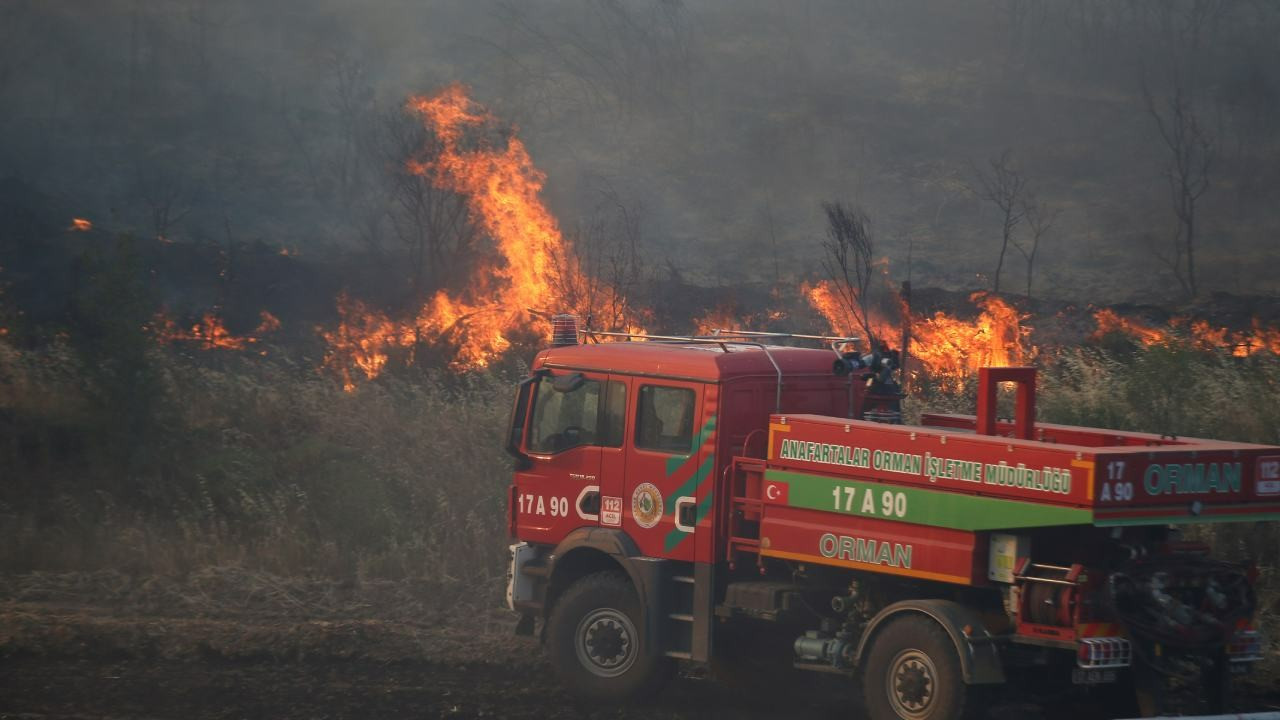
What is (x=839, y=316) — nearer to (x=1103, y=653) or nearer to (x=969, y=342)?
(x=969, y=342)

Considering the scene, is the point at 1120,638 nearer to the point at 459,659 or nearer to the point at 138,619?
the point at 459,659

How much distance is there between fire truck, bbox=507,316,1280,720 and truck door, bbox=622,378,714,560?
0.02 metres

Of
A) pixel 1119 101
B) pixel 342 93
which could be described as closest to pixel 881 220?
pixel 1119 101

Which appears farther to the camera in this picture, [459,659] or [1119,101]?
[1119,101]

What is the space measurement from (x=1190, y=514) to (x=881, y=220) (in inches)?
1603

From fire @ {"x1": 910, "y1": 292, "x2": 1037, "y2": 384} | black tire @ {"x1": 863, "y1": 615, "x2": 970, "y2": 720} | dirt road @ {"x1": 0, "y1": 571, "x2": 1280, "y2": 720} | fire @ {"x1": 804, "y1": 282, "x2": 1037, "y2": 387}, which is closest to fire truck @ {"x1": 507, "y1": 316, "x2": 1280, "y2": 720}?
black tire @ {"x1": 863, "y1": 615, "x2": 970, "y2": 720}

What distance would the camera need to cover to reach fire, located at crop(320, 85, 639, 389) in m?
25.3

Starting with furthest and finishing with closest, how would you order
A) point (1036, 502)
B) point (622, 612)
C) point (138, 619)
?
point (138, 619) → point (622, 612) → point (1036, 502)

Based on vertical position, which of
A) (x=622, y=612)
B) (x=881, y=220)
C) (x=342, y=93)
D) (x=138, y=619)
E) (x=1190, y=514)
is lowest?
(x=138, y=619)

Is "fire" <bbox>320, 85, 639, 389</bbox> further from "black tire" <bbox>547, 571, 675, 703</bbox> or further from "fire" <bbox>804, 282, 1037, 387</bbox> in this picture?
"black tire" <bbox>547, 571, 675, 703</bbox>

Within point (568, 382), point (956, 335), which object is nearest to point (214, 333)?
point (956, 335)

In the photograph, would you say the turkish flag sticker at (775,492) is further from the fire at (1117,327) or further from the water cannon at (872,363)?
the fire at (1117,327)

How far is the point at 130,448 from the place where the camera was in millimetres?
16688

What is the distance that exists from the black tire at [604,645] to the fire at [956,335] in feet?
37.6
